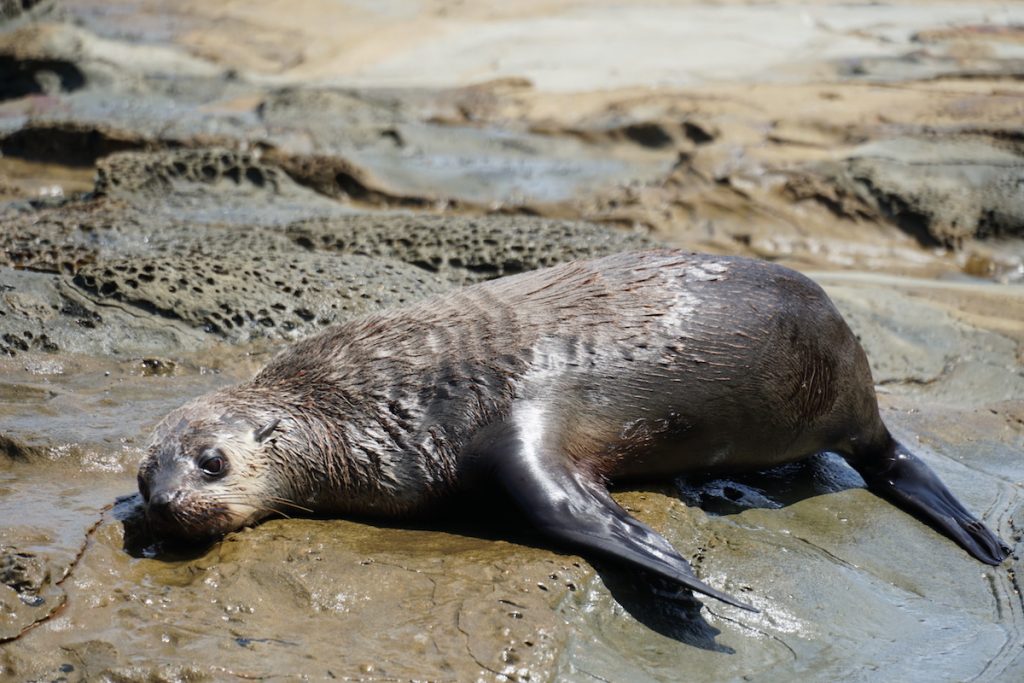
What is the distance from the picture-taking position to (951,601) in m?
4.69

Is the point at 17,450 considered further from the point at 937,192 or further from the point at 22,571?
the point at 937,192

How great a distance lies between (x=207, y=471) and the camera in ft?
15.7

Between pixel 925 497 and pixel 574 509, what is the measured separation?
191 centimetres

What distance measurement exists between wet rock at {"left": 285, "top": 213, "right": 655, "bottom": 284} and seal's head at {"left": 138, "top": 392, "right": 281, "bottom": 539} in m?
3.38

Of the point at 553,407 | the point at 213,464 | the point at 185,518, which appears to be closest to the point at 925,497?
the point at 553,407

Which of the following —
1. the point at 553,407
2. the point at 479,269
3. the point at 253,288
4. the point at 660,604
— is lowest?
the point at 660,604

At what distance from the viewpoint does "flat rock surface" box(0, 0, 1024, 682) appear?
3961 mm

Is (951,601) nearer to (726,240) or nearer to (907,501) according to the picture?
(907,501)

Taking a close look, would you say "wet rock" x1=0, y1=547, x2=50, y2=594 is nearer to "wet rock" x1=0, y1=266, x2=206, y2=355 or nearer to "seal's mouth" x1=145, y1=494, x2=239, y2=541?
"seal's mouth" x1=145, y1=494, x2=239, y2=541

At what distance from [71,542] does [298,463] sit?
1.05 metres

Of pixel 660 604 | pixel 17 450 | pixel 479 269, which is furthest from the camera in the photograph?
pixel 479 269

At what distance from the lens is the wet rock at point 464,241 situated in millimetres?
8461

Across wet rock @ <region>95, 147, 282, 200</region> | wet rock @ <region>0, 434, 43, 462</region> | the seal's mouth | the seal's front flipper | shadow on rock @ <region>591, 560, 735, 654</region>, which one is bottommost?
the seal's front flipper

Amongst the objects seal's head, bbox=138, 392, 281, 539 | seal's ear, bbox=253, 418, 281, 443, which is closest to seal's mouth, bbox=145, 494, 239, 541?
seal's head, bbox=138, 392, 281, 539
